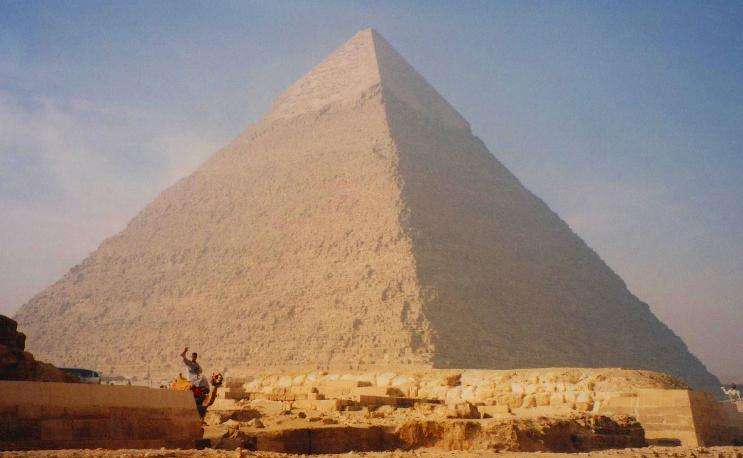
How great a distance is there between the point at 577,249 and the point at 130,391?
67.0m

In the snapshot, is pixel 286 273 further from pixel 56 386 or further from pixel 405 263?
pixel 56 386

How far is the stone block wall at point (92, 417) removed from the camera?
4965 millimetres

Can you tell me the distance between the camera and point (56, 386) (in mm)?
5215

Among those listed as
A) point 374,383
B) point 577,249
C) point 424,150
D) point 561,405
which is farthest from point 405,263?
point 561,405

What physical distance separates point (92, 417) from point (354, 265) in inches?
1877

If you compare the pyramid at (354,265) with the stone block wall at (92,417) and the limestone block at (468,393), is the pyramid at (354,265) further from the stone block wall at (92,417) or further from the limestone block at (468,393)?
the stone block wall at (92,417)

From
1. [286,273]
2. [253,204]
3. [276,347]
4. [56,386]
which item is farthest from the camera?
→ [253,204]

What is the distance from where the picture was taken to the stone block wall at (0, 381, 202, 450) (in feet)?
16.3

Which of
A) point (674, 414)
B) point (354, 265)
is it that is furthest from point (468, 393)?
point (354, 265)

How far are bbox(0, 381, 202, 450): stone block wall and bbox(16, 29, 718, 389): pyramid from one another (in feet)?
116

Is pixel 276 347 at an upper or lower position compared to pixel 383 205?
lower

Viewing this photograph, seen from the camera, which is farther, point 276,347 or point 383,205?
point 383,205

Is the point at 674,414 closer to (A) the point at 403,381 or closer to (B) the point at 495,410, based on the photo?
(B) the point at 495,410

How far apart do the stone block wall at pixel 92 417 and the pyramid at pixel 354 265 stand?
35411 mm
